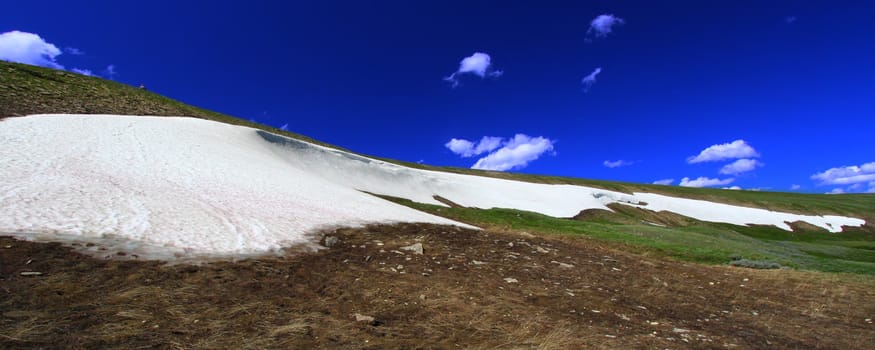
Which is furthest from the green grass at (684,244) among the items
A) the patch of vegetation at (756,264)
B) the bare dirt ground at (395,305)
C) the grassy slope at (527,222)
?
the bare dirt ground at (395,305)

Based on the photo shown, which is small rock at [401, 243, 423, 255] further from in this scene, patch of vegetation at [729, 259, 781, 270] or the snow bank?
patch of vegetation at [729, 259, 781, 270]

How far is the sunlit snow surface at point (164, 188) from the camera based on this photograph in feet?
39.4

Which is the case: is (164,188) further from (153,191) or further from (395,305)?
(395,305)

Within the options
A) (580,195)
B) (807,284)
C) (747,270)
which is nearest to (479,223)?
(747,270)

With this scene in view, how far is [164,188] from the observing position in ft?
58.5

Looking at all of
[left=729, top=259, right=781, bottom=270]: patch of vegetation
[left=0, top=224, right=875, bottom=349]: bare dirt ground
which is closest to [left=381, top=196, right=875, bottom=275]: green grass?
[left=729, top=259, right=781, bottom=270]: patch of vegetation

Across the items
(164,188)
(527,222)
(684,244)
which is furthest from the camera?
(527,222)

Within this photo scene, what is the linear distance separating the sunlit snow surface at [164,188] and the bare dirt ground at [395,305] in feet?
6.90

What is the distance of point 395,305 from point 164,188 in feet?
48.7

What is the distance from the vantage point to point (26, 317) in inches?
246

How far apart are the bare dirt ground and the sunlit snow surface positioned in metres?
2.10

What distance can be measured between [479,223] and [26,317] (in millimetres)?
25566

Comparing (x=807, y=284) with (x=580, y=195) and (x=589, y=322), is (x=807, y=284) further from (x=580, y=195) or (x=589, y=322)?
(x=580, y=195)

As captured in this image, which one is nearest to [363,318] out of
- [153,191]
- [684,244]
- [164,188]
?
[153,191]
